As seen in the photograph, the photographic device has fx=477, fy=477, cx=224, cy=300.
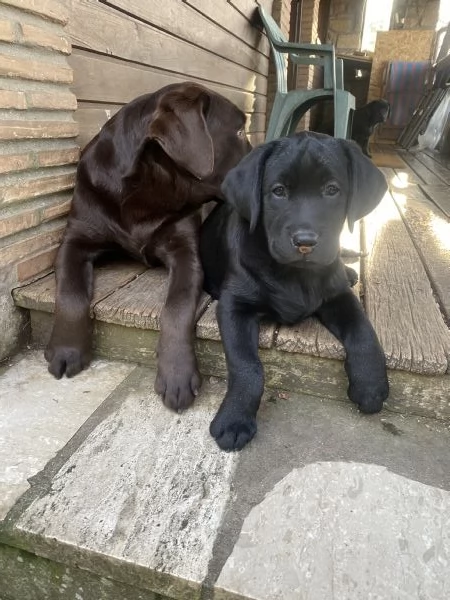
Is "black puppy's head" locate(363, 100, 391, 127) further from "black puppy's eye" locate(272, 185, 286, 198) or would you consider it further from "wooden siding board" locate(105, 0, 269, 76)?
"black puppy's eye" locate(272, 185, 286, 198)

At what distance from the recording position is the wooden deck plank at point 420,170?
5.41 meters

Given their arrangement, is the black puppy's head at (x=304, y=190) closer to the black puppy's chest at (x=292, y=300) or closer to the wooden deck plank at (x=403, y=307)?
the black puppy's chest at (x=292, y=300)

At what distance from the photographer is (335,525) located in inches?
47.4

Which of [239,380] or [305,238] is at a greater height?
[305,238]

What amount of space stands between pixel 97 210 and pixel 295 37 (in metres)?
7.52

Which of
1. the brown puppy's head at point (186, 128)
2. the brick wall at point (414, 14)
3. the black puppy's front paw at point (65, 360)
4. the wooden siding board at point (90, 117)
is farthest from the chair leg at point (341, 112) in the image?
the brick wall at point (414, 14)

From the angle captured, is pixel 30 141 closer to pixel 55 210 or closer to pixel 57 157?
pixel 57 157

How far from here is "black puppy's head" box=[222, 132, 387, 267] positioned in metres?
1.63

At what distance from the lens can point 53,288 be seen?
6.53 ft

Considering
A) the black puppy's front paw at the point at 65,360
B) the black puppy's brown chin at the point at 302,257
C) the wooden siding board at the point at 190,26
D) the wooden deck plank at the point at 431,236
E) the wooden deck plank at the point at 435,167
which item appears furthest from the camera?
the wooden deck plank at the point at 435,167

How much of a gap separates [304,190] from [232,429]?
848 millimetres

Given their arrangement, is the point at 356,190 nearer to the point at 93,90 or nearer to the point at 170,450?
the point at 170,450

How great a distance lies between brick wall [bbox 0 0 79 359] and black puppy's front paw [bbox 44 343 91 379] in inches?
9.7

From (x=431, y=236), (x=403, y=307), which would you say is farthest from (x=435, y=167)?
(x=403, y=307)
